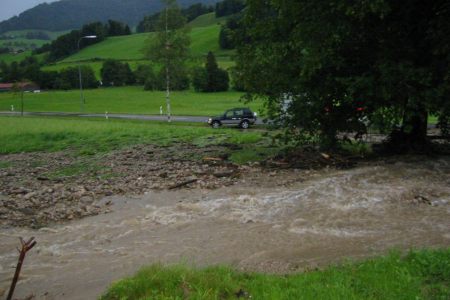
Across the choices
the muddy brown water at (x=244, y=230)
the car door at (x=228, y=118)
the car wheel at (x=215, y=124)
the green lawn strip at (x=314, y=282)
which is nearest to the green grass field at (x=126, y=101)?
the car wheel at (x=215, y=124)

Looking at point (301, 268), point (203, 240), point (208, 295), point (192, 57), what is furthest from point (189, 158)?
point (192, 57)

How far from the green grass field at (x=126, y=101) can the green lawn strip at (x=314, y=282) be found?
150ft

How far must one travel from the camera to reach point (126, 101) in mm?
77312

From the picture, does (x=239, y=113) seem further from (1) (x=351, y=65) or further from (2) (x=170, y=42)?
(1) (x=351, y=65)

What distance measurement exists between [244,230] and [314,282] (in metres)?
4.18

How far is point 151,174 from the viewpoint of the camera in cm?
1830

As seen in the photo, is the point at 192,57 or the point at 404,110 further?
the point at 192,57

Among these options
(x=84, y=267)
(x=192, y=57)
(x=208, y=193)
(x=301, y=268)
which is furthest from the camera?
(x=192, y=57)

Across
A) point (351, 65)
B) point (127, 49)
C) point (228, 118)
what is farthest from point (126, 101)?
point (351, 65)

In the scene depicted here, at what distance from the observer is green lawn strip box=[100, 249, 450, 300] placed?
22.2 ft

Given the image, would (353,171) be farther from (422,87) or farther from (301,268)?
(301,268)

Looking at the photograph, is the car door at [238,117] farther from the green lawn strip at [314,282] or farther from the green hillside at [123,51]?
the green hillside at [123,51]

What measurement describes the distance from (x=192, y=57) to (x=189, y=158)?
1037 inches

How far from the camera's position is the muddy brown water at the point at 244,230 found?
30.6 ft
